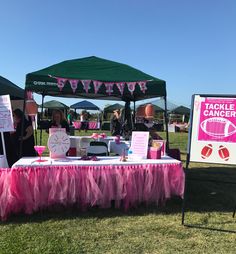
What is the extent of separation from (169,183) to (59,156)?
159cm

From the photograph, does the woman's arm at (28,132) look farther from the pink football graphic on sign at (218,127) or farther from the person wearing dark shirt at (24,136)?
the pink football graphic on sign at (218,127)

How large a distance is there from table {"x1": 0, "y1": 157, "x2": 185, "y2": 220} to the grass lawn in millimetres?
173

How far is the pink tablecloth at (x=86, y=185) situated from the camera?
3986 mm

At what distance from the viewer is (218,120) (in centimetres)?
385

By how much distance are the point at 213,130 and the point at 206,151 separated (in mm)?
268

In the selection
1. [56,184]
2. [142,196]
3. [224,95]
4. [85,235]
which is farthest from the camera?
[142,196]

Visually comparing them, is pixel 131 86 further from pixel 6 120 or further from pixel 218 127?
pixel 6 120

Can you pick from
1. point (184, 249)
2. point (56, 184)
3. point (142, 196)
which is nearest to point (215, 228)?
point (184, 249)

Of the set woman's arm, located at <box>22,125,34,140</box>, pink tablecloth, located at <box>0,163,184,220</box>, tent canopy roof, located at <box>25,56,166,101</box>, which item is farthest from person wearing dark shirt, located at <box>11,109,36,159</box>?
pink tablecloth, located at <box>0,163,184,220</box>

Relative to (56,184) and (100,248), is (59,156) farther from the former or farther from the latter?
(100,248)

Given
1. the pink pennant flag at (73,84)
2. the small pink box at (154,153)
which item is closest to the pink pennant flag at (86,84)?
the pink pennant flag at (73,84)

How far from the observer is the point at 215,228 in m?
3.84

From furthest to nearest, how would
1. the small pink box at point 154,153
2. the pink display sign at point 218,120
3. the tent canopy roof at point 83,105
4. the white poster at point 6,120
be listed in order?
the tent canopy roof at point 83,105, the small pink box at point 154,153, the white poster at point 6,120, the pink display sign at point 218,120

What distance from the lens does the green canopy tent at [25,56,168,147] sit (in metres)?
5.11
